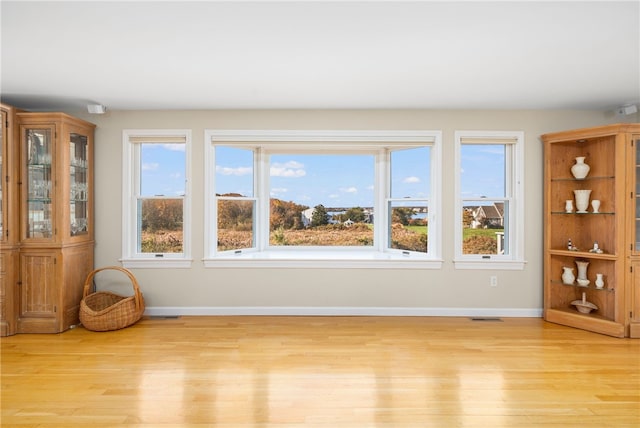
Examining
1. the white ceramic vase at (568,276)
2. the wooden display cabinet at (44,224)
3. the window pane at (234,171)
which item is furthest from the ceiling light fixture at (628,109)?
the wooden display cabinet at (44,224)

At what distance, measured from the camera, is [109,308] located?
3799 millimetres

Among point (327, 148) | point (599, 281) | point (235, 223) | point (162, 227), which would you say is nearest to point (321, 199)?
point (327, 148)

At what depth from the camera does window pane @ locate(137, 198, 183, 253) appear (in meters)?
4.46

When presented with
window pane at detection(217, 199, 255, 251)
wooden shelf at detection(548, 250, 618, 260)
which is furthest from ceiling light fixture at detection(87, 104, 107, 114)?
wooden shelf at detection(548, 250, 618, 260)

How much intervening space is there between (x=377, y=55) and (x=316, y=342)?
2.47 m

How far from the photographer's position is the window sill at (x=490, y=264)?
169 inches

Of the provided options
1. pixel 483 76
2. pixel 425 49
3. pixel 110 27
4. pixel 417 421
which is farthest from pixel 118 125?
pixel 417 421

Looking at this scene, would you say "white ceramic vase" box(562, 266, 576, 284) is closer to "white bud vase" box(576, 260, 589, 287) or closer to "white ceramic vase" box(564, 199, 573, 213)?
"white bud vase" box(576, 260, 589, 287)

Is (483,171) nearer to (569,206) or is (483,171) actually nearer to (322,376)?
(569,206)

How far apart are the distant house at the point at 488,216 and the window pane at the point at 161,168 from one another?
11.3 feet

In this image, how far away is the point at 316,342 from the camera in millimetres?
3506

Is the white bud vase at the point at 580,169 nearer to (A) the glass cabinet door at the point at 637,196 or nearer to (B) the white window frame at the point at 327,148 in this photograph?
(A) the glass cabinet door at the point at 637,196

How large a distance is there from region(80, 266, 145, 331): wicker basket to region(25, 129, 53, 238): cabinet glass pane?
0.67 m

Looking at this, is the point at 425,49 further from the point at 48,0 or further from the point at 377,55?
the point at 48,0
